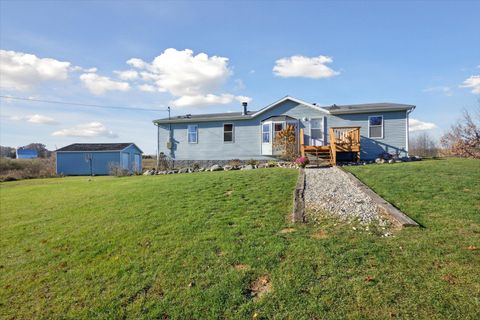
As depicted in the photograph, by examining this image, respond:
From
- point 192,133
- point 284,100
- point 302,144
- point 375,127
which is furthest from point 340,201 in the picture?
point 192,133

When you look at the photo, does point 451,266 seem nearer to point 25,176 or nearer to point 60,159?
point 25,176

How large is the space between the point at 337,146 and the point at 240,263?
12.5m

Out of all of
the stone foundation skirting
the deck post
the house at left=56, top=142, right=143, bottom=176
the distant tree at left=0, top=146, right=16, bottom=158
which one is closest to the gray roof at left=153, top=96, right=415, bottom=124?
the deck post

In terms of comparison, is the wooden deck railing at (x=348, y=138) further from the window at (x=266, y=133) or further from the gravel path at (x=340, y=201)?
the gravel path at (x=340, y=201)

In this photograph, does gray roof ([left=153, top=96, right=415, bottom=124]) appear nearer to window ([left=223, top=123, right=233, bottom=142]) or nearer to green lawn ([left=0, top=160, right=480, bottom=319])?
window ([left=223, top=123, right=233, bottom=142])

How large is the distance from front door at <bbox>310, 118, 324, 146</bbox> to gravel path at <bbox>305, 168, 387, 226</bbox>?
8.36 meters

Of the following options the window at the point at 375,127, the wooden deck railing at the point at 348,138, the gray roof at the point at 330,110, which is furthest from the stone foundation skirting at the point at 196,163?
the window at the point at 375,127

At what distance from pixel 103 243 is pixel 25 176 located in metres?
27.5

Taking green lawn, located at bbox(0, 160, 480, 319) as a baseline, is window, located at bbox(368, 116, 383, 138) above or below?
above

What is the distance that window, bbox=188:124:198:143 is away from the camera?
2092 centimetres

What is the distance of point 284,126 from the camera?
18672 mm

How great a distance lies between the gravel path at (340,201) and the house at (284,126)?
20.6ft

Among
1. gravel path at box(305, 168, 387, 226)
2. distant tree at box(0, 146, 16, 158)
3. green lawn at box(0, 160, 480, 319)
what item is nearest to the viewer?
green lawn at box(0, 160, 480, 319)

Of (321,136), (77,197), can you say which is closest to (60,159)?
(77,197)
